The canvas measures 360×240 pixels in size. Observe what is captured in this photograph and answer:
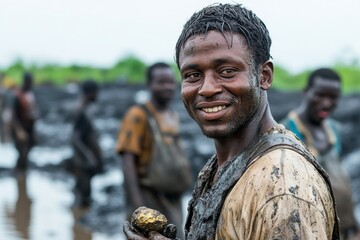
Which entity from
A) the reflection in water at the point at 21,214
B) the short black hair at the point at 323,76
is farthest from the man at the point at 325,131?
the reflection in water at the point at 21,214

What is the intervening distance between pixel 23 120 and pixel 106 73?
79.2 feet

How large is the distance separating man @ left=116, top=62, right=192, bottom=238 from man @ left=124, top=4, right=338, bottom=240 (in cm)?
417

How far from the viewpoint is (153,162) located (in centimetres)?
718

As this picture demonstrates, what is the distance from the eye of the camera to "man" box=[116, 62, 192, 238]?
23.5ft

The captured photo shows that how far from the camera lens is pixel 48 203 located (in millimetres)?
13086

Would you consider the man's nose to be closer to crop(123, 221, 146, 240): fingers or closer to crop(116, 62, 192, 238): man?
crop(123, 221, 146, 240): fingers

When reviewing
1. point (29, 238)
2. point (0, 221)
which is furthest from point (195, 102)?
point (0, 221)

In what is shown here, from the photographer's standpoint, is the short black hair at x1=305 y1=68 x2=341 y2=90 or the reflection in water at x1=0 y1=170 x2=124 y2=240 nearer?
the short black hair at x1=305 y1=68 x2=341 y2=90

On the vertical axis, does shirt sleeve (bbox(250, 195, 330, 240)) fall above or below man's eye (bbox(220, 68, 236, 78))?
below

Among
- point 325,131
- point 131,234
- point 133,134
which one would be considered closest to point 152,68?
point 133,134

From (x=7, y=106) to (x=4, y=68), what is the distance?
21.6m

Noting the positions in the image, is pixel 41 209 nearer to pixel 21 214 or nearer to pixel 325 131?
pixel 21 214

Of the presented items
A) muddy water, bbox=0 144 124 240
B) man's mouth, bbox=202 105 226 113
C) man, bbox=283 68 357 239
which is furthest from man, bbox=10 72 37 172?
man's mouth, bbox=202 105 226 113

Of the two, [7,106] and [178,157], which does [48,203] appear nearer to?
[178,157]
